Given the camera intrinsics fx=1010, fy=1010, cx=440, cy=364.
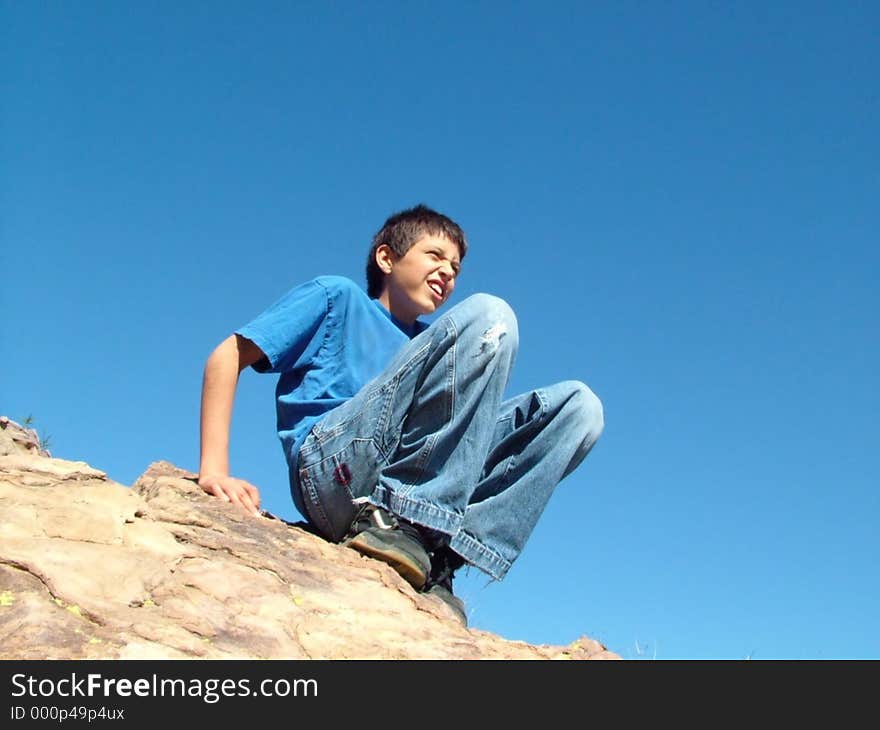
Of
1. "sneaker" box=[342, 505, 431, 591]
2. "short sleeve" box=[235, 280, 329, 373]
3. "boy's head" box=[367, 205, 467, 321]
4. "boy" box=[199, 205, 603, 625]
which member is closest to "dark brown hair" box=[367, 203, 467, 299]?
"boy's head" box=[367, 205, 467, 321]

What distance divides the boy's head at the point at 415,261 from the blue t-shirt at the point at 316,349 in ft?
0.81

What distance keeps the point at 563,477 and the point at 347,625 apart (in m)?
1.33

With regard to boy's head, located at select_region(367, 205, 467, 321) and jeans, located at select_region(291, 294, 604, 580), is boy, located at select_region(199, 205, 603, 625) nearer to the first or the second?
jeans, located at select_region(291, 294, 604, 580)

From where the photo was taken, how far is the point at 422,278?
4453mm

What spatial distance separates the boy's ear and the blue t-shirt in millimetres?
351

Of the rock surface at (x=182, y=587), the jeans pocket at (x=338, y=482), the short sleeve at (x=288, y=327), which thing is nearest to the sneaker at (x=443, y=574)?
the rock surface at (x=182, y=587)

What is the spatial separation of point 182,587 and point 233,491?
884mm

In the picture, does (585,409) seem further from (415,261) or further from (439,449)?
(415,261)

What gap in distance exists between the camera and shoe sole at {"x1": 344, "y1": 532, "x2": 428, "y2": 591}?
3557 mm

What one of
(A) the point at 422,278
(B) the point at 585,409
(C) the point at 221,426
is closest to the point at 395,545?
(C) the point at 221,426

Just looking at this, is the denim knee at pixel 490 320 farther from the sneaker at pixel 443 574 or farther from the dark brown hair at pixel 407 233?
the dark brown hair at pixel 407 233
